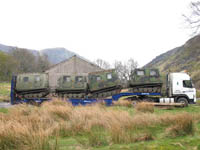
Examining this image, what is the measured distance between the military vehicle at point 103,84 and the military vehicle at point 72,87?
0.58 meters

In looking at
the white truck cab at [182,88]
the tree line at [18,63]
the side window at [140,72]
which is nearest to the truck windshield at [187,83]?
the white truck cab at [182,88]

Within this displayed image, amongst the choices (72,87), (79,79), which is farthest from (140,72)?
(72,87)

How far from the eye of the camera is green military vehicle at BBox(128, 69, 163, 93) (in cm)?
1535

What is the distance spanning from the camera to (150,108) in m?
9.70

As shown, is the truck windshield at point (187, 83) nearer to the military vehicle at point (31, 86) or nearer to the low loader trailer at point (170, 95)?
the low loader trailer at point (170, 95)

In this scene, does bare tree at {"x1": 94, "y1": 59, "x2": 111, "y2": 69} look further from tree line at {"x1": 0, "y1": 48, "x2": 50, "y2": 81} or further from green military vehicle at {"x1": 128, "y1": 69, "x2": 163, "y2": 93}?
green military vehicle at {"x1": 128, "y1": 69, "x2": 163, "y2": 93}

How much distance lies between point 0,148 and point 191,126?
14.1ft

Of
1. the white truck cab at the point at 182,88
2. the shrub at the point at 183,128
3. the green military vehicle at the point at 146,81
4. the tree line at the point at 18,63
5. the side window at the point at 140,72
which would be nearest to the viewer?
the shrub at the point at 183,128

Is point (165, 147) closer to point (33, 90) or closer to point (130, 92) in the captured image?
point (130, 92)

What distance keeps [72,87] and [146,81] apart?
19.6ft

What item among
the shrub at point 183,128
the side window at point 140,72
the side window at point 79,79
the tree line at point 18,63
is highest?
the tree line at point 18,63

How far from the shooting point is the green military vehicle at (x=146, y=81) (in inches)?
604

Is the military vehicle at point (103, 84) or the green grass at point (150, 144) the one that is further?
the military vehicle at point (103, 84)

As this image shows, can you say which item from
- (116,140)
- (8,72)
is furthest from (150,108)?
(8,72)
